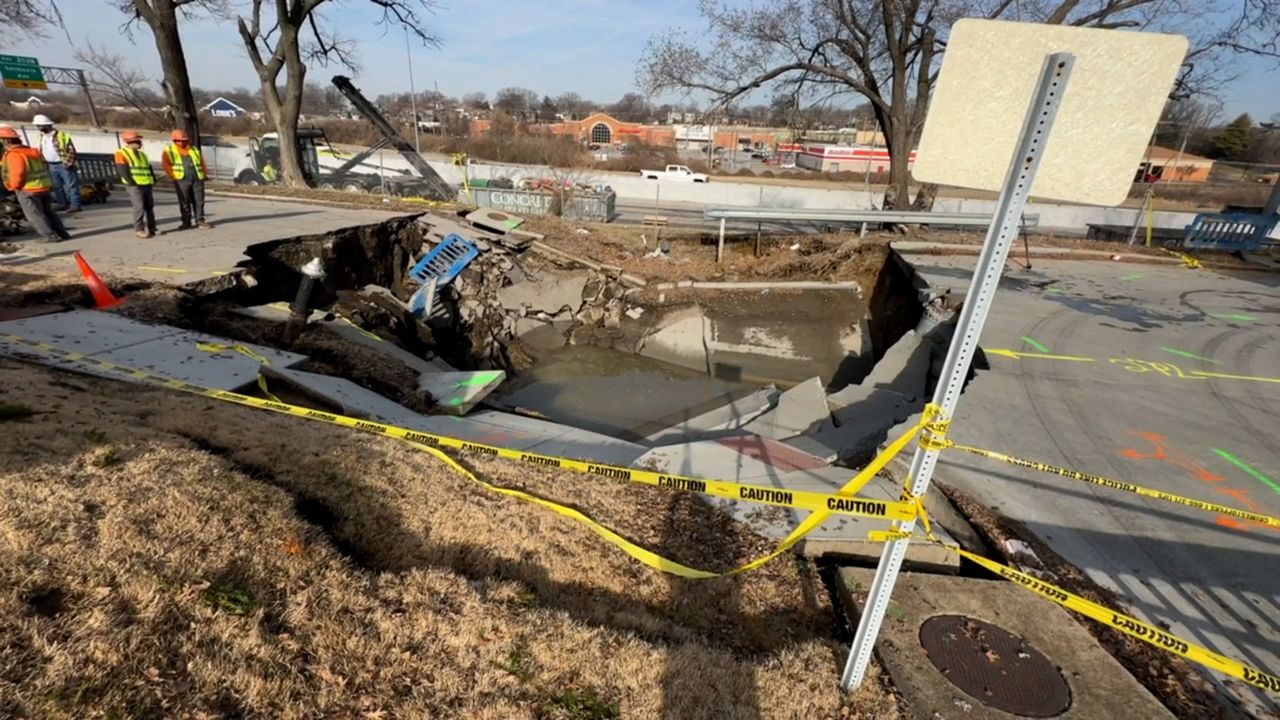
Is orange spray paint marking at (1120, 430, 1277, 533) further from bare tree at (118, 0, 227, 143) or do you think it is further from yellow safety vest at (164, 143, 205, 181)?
bare tree at (118, 0, 227, 143)

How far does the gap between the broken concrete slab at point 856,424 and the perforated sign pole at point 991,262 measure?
3.13 metres

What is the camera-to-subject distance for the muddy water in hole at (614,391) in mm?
8680

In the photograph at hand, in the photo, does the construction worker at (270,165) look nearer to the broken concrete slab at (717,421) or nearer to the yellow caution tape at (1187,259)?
the broken concrete slab at (717,421)

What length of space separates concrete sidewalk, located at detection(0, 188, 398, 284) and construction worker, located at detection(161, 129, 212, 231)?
0.32 m

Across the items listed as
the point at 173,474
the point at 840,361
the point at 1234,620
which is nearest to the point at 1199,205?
the point at 840,361

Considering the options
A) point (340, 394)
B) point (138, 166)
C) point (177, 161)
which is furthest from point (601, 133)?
point (340, 394)

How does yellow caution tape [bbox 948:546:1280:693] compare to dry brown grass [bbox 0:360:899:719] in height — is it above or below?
above

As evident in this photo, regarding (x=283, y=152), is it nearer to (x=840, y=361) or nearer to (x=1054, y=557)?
(x=840, y=361)

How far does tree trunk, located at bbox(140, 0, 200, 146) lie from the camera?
1556 centimetres

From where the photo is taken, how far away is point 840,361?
1028 centimetres

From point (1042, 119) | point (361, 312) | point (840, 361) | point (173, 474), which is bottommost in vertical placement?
point (840, 361)

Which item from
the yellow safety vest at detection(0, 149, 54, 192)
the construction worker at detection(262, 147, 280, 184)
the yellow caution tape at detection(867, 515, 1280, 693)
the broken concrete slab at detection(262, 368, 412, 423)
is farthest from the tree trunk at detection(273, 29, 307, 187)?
the yellow caution tape at detection(867, 515, 1280, 693)

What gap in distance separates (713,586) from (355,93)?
21929 mm

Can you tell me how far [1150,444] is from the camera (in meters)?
5.10
